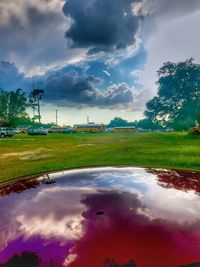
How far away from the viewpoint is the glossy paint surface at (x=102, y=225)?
2.72 feet

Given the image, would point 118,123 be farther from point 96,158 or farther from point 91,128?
point 96,158

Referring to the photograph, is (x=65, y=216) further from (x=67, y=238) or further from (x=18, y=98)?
(x=18, y=98)

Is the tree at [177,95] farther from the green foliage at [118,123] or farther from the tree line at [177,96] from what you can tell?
the green foliage at [118,123]

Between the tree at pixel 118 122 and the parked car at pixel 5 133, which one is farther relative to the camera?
the tree at pixel 118 122

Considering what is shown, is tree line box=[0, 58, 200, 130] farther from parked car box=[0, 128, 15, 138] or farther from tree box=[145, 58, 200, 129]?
parked car box=[0, 128, 15, 138]

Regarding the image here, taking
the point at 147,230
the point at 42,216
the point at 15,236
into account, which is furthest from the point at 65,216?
the point at 147,230

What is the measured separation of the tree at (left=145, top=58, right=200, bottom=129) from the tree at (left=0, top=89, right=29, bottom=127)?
4348 cm

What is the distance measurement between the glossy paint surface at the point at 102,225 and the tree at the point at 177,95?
55.6 metres

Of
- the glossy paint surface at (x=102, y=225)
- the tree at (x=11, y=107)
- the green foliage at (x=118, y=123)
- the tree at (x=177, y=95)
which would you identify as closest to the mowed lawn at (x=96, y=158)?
the glossy paint surface at (x=102, y=225)

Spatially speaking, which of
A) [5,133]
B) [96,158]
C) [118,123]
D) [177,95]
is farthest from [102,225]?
[118,123]

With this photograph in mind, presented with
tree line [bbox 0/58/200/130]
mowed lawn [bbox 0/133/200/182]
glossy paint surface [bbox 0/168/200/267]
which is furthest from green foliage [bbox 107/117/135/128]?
glossy paint surface [bbox 0/168/200/267]

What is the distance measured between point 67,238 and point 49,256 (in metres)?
0.11

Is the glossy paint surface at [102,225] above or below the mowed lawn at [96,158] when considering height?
above

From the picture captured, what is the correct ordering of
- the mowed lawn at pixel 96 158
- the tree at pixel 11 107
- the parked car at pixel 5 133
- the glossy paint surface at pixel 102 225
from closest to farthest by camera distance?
the glossy paint surface at pixel 102 225 → the mowed lawn at pixel 96 158 → the parked car at pixel 5 133 → the tree at pixel 11 107
